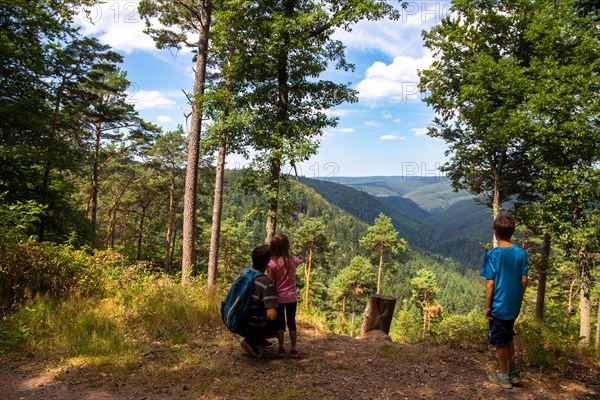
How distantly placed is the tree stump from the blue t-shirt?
3.77 metres

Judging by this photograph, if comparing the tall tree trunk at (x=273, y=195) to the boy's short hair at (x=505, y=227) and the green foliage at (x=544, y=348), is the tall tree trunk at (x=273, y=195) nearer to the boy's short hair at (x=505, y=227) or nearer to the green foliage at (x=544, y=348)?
the boy's short hair at (x=505, y=227)

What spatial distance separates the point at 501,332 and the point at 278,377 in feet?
9.47

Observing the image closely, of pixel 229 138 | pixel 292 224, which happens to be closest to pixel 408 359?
pixel 292 224

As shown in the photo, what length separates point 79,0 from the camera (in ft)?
35.0

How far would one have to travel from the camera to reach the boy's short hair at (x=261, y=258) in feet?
15.5

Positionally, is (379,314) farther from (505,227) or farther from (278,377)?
(505,227)

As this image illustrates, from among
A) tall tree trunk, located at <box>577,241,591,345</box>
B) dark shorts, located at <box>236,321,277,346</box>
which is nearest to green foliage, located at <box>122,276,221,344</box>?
dark shorts, located at <box>236,321,277,346</box>

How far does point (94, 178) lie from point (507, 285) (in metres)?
22.8

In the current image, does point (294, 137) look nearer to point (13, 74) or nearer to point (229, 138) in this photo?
point (229, 138)

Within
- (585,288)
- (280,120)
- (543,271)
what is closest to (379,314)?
(280,120)

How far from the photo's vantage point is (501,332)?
4.11 m

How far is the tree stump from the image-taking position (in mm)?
7734

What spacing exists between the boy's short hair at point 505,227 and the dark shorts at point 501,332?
102cm

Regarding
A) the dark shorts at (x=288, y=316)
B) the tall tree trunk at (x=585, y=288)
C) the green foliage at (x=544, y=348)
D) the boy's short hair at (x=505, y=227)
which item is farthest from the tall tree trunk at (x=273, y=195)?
the tall tree trunk at (x=585, y=288)
